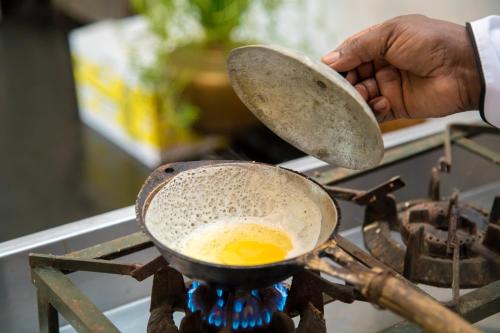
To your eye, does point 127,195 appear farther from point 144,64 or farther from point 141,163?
point 144,64

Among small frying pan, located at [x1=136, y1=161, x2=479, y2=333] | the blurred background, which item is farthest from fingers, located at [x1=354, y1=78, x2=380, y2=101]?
the blurred background

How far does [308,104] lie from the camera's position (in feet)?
2.85

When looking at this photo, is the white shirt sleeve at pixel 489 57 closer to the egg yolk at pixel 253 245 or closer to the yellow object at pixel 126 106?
the egg yolk at pixel 253 245

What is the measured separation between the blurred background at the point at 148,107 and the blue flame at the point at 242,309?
1.18m

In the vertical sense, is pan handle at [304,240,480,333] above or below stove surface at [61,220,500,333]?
above

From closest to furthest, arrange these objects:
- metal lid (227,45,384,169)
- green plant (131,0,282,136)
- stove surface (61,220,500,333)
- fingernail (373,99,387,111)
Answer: metal lid (227,45,384,169) < stove surface (61,220,500,333) < fingernail (373,99,387,111) < green plant (131,0,282,136)

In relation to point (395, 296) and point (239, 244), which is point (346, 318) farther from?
point (395, 296)

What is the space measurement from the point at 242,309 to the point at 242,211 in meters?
0.15

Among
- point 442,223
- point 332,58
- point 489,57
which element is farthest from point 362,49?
point 442,223

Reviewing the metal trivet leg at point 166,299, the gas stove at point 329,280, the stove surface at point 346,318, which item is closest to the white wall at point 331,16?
the gas stove at point 329,280

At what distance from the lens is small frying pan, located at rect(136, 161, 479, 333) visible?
0.70m

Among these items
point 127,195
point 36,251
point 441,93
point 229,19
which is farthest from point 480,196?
point 127,195

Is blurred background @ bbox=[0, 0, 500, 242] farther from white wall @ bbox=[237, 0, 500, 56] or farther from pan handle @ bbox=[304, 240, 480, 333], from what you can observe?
pan handle @ bbox=[304, 240, 480, 333]

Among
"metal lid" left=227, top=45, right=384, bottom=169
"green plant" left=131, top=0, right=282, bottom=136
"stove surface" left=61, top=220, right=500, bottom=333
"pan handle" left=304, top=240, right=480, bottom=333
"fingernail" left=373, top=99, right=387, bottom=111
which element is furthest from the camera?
"green plant" left=131, top=0, right=282, bottom=136
